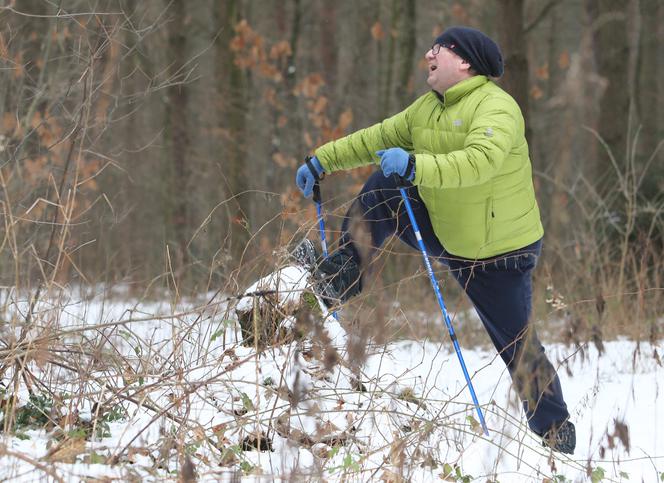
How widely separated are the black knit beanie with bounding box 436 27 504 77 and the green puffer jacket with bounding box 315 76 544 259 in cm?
7

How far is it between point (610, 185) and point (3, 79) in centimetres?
670

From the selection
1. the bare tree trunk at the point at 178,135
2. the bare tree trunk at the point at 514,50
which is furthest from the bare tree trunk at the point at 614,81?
the bare tree trunk at the point at 178,135

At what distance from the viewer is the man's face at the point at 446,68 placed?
378cm

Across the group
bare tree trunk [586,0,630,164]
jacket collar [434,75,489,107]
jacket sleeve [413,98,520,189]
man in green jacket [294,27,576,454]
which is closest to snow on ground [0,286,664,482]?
man in green jacket [294,27,576,454]

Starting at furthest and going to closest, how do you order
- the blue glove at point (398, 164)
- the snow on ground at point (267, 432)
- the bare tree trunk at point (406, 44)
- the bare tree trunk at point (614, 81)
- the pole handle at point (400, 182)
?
the bare tree trunk at point (406, 44), the bare tree trunk at point (614, 81), the pole handle at point (400, 182), the blue glove at point (398, 164), the snow on ground at point (267, 432)

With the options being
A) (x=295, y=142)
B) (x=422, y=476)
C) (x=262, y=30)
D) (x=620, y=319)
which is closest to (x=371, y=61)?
(x=262, y=30)

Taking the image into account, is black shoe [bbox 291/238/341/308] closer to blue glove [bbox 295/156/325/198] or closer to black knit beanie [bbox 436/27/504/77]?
blue glove [bbox 295/156/325/198]

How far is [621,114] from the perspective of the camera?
29.0 ft

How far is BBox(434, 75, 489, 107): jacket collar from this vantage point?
3.73 metres

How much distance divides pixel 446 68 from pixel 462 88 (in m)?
0.13

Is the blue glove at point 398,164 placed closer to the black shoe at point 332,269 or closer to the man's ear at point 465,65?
the black shoe at point 332,269

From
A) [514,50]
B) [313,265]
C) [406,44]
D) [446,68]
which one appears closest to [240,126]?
[406,44]

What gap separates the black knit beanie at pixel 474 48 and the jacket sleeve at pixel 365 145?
1.42ft

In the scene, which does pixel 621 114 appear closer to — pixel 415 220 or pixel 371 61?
pixel 415 220
